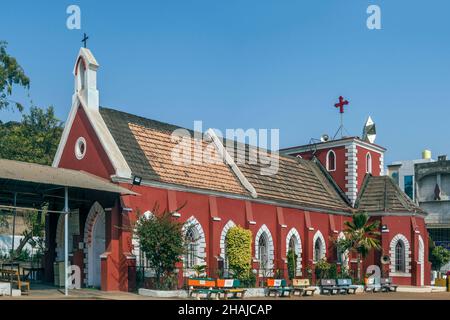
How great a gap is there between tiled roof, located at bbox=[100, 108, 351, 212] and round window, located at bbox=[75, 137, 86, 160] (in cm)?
159

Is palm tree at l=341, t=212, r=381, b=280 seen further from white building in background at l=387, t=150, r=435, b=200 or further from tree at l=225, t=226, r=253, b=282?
white building in background at l=387, t=150, r=435, b=200

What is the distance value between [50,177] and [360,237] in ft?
73.7

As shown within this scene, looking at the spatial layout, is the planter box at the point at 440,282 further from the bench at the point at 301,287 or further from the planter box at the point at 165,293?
the planter box at the point at 165,293

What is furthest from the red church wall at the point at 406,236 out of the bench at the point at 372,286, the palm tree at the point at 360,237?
the bench at the point at 372,286

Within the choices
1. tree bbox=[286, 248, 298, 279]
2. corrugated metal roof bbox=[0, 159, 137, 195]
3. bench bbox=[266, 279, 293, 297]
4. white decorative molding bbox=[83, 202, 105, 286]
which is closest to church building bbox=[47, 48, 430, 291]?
white decorative molding bbox=[83, 202, 105, 286]

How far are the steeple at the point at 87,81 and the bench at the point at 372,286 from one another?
19.7m

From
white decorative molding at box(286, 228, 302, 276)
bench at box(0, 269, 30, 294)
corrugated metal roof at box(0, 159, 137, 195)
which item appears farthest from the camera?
white decorative molding at box(286, 228, 302, 276)

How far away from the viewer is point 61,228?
35.3 metres

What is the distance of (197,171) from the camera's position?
37500 millimetres

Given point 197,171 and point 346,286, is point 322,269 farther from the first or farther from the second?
point 197,171

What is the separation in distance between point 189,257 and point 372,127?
25.1m

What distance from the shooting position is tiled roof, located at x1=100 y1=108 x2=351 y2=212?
34406 millimetres
